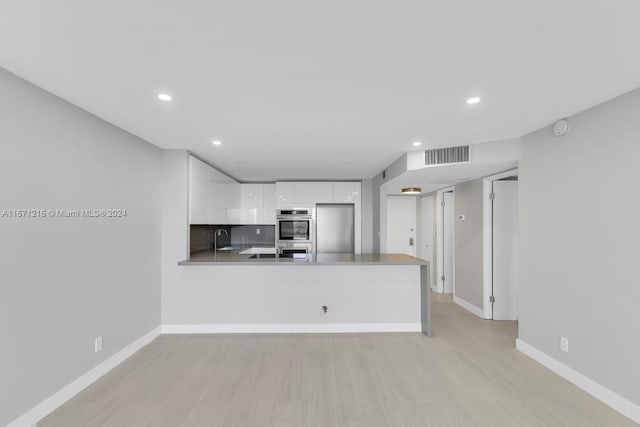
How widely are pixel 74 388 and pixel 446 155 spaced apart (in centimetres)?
416

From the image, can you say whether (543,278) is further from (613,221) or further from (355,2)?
(355,2)

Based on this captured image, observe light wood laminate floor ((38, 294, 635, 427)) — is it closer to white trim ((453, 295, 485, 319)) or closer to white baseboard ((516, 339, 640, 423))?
white baseboard ((516, 339, 640, 423))

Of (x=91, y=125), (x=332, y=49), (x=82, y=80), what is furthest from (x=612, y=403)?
(x=91, y=125)

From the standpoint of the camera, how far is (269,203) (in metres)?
5.83

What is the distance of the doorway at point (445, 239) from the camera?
535 centimetres

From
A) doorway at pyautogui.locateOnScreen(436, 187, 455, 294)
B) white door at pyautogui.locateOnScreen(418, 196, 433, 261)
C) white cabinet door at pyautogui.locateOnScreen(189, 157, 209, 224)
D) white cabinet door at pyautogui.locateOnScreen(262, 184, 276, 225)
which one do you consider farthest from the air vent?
white cabinet door at pyautogui.locateOnScreen(262, 184, 276, 225)

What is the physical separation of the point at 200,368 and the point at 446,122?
322cm

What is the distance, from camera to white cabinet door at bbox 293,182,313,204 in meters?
5.49

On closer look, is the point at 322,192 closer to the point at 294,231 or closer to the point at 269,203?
the point at 294,231

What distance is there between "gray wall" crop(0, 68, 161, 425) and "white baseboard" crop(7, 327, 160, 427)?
40 millimetres

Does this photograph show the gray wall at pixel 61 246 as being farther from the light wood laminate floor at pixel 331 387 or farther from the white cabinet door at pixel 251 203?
the white cabinet door at pixel 251 203

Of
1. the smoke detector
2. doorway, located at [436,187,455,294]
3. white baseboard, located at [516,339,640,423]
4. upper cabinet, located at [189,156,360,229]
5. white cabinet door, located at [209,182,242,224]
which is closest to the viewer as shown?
white baseboard, located at [516,339,640,423]

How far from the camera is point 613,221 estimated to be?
213 centimetres

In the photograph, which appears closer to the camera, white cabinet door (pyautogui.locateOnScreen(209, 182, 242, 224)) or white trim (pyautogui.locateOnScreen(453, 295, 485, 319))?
white trim (pyautogui.locateOnScreen(453, 295, 485, 319))
